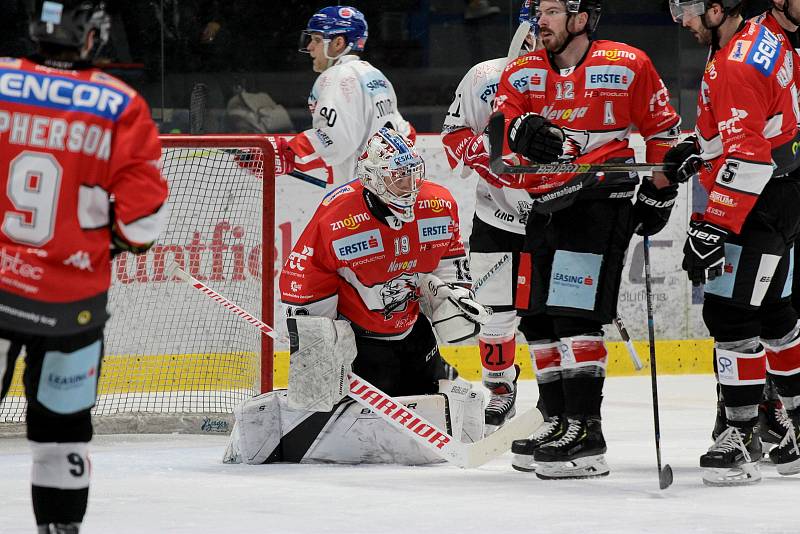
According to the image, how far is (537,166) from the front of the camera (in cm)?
368

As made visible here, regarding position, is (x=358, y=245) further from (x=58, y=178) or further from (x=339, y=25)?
(x=58, y=178)

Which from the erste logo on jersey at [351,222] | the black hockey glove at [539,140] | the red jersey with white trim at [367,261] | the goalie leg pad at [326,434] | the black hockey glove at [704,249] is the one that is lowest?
the goalie leg pad at [326,434]

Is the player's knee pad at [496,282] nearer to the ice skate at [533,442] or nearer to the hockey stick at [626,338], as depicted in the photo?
the hockey stick at [626,338]

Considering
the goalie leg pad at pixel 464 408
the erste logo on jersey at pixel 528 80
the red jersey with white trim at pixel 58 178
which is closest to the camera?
the red jersey with white trim at pixel 58 178

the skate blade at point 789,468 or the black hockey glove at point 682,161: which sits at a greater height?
the black hockey glove at point 682,161

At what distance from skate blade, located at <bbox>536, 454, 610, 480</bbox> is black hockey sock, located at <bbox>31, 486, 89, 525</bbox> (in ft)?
4.93

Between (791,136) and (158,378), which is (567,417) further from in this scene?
(158,378)

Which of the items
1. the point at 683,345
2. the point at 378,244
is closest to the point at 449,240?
the point at 378,244

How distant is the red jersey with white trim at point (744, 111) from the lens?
3523mm

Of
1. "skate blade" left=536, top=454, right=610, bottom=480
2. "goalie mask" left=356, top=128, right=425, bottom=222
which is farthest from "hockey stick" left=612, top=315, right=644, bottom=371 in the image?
"goalie mask" left=356, top=128, right=425, bottom=222

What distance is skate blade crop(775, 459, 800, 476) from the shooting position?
385 cm

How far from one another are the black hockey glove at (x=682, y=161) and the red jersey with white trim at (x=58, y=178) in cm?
163

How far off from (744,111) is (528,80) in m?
0.61

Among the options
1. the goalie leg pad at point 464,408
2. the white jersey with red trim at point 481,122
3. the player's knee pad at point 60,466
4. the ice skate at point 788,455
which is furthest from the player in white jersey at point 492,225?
the player's knee pad at point 60,466
